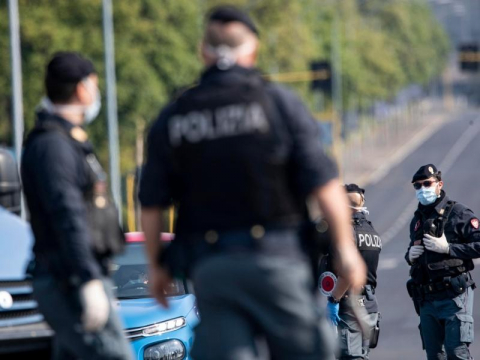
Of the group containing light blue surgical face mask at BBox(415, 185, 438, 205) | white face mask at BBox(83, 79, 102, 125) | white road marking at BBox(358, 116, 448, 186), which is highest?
white face mask at BBox(83, 79, 102, 125)

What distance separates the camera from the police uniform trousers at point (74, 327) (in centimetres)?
537

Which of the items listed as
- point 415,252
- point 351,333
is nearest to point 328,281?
point 351,333

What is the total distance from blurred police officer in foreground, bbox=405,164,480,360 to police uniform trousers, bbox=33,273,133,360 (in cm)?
521

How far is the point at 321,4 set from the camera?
3300 inches

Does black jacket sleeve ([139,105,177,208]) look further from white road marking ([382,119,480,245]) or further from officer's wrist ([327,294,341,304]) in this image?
white road marking ([382,119,480,245])

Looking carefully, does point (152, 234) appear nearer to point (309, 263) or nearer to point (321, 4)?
point (309, 263)

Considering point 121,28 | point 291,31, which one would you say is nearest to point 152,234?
point 121,28

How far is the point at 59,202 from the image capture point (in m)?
5.33

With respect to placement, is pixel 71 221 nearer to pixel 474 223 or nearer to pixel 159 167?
pixel 159 167

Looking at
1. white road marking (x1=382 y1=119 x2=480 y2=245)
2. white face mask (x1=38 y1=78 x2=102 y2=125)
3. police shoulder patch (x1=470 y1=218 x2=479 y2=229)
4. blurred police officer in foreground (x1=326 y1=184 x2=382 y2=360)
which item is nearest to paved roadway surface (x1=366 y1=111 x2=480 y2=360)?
white road marking (x1=382 y1=119 x2=480 y2=245)

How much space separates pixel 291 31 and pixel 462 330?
161 feet

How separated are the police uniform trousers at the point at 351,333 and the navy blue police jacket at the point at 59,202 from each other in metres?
5.40

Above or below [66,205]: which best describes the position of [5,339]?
below

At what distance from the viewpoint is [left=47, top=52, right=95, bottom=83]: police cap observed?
5.59 metres
